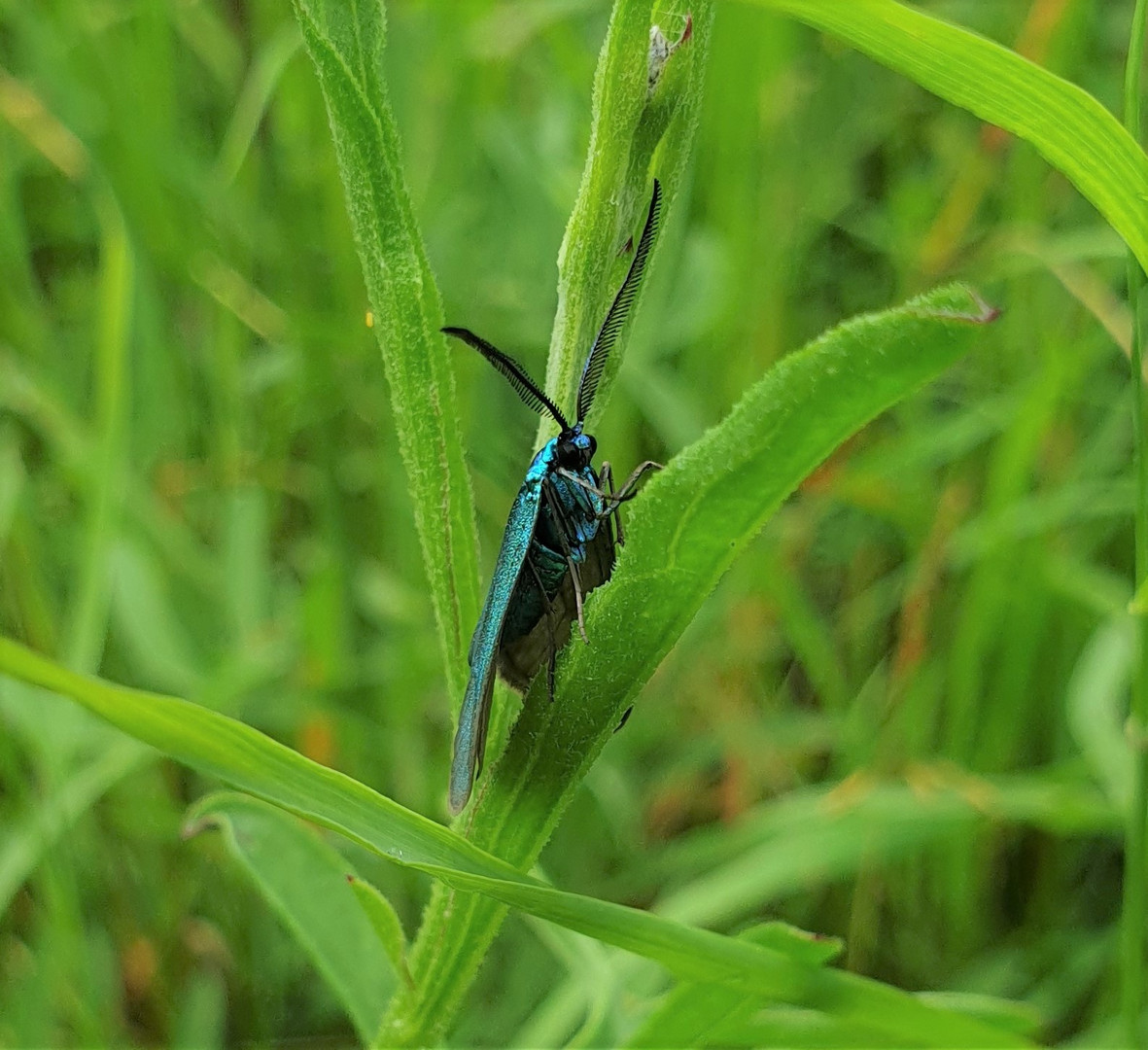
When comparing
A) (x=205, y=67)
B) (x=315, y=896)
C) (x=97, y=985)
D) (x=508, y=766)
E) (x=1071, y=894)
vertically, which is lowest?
(x=97, y=985)

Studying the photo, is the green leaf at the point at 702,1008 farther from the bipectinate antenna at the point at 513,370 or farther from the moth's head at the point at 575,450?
the moth's head at the point at 575,450

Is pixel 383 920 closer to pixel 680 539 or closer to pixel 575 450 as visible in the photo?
pixel 680 539

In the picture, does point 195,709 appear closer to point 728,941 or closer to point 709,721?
point 728,941

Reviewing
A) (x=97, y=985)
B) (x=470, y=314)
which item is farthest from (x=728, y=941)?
(x=470, y=314)

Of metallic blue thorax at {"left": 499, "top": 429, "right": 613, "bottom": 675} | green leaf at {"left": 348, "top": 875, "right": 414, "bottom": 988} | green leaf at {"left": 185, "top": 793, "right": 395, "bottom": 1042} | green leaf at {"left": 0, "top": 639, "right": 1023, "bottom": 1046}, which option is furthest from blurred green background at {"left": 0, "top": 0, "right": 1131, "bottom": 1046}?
green leaf at {"left": 0, "top": 639, "right": 1023, "bottom": 1046}

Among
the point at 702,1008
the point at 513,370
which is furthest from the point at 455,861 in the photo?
the point at 513,370

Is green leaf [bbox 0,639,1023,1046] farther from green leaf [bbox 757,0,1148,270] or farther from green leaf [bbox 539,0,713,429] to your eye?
green leaf [bbox 757,0,1148,270]

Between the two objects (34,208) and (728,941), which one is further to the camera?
(34,208)

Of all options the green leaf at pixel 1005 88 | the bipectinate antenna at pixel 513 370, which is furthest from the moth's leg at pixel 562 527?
the green leaf at pixel 1005 88
